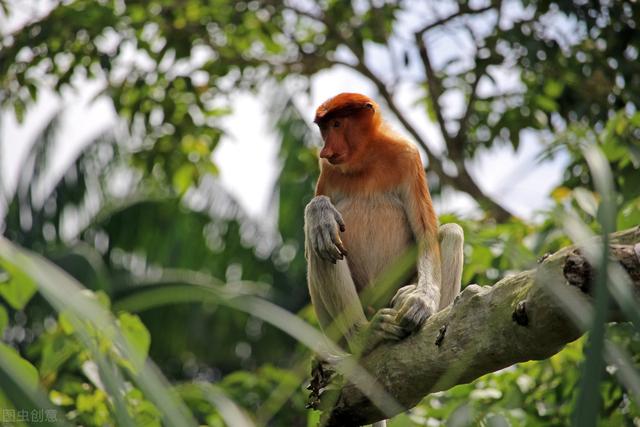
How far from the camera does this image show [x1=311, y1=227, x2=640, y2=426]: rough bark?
171cm

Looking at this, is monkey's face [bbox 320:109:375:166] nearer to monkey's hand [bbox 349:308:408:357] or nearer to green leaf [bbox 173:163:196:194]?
monkey's hand [bbox 349:308:408:357]

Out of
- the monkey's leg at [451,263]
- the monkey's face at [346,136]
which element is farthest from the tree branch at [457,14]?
the monkey's leg at [451,263]

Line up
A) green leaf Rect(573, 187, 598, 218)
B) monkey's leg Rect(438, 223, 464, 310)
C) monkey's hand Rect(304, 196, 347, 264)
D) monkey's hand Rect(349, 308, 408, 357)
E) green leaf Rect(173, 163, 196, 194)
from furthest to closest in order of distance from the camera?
green leaf Rect(173, 163, 196, 194) < monkey's leg Rect(438, 223, 464, 310) < monkey's hand Rect(304, 196, 347, 264) < monkey's hand Rect(349, 308, 408, 357) < green leaf Rect(573, 187, 598, 218)

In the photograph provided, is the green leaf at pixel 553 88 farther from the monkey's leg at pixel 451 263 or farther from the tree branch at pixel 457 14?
the monkey's leg at pixel 451 263

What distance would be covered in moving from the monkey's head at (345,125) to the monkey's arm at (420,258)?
23 centimetres

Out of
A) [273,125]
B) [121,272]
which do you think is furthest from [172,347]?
[273,125]

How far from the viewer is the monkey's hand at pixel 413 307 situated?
8.31ft

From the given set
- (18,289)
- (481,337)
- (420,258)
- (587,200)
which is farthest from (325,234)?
(587,200)

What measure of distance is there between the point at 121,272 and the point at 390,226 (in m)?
7.60

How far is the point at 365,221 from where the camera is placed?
336 cm

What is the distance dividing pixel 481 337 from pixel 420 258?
102 centimetres

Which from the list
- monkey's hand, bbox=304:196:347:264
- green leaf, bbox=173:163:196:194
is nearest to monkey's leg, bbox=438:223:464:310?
monkey's hand, bbox=304:196:347:264

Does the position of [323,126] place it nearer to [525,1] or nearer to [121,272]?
[525,1]

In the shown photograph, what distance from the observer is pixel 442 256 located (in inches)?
127
